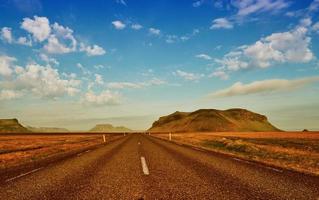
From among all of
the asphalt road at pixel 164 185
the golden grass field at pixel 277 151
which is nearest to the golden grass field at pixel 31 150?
the asphalt road at pixel 164 185

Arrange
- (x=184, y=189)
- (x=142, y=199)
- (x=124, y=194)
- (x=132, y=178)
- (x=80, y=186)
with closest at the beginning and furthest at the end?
(x=142, y=199), (x=124, y=194), (x=184, y=189), (x=80, y=186), (x=132, y=178)

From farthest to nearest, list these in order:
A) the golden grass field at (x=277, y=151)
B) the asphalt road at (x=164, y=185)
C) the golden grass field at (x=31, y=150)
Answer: the golden grass field at (x=31, y=150) < the golden grass field at (x=277, y=151) < the asphalt road at (x=164, y=185)

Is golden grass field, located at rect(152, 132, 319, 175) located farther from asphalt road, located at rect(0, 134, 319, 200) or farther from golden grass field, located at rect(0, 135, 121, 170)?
golden grass field, located at rect(0, 135, 121, 170)

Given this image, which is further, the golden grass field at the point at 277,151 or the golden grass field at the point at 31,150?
the golden grass field at the point at 31,150

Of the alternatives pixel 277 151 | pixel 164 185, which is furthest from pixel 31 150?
pixel 164 185

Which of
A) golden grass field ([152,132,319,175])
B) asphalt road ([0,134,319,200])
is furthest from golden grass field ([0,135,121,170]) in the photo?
golden grass field ([152,132,319,175])

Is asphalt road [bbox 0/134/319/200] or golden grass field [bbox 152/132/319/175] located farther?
golden grass field [bbox 152/132/319/175]

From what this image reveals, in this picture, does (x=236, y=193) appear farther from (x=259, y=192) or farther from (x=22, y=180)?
(x=22, y=180)

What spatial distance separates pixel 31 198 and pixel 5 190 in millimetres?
1462

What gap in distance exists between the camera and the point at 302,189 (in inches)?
272

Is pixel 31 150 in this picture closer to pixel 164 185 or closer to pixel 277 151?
pixel 277 151

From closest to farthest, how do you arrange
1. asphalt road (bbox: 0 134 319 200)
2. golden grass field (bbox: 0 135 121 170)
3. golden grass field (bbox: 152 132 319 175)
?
asphalt road (bbox: 0 134 319 200), golden grass field (bbox: 152 132 319 175), golden grass field (bbox: 0 135 121 170)


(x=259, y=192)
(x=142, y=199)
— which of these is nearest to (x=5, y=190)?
(x=142, y=199)

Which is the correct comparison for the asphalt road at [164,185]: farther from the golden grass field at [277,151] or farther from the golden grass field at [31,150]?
the golden grass field at [31,150]
